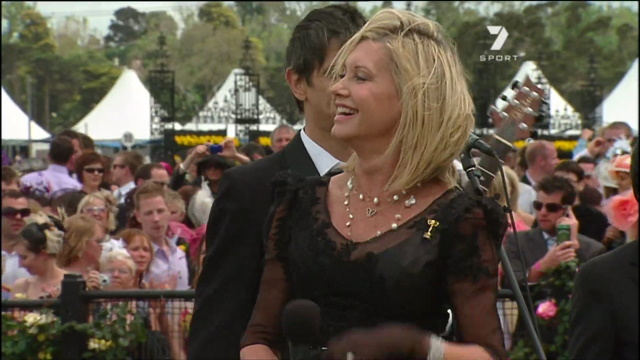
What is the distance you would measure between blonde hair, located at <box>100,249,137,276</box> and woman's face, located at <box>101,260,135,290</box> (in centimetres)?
1

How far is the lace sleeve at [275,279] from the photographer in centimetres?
337

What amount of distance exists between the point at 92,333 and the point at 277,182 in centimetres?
526

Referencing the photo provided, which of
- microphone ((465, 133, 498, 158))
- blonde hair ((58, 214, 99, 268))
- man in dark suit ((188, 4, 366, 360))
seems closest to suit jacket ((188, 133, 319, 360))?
man in dark suit ((188, 4, 366, 360))

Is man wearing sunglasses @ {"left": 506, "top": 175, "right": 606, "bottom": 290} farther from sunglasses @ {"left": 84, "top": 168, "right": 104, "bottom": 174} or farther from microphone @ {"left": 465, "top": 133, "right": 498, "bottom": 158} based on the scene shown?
sunglasses @ {"left": 84, "top": 168, "right": 104, "bottom": 174}

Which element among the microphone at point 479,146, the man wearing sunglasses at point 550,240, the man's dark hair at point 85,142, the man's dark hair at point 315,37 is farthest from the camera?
the man's dark hair at point 85,142

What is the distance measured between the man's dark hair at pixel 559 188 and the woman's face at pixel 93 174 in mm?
4436

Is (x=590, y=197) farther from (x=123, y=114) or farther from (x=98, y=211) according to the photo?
(x=123, y=114)

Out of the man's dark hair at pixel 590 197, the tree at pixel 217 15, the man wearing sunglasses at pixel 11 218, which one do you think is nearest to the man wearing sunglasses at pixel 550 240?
the man's dark hair at pixel 590 197

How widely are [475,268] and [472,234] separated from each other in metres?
0.09

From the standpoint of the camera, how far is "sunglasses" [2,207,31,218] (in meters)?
11.1

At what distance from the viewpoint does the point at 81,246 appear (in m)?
9.32

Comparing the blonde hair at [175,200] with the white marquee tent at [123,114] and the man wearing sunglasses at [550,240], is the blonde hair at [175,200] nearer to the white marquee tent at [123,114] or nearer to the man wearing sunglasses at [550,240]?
the man wearing sunglasses at [550,240]

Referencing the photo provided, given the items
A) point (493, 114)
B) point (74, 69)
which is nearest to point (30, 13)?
point (74, 69)

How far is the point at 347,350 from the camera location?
296cm
